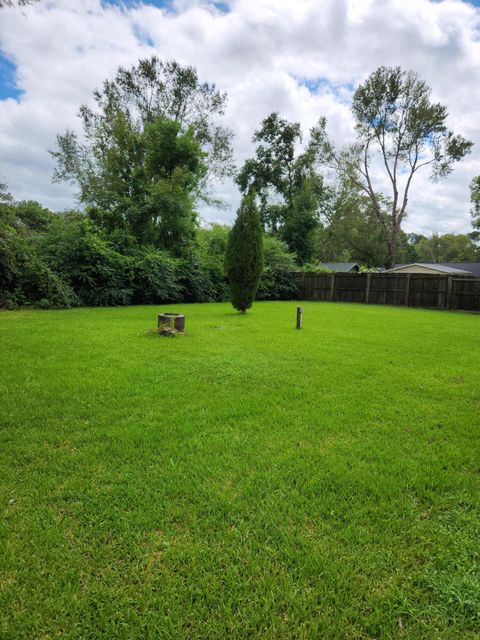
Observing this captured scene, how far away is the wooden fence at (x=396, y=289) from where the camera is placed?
1378cm

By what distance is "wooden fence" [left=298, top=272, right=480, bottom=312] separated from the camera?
13781 millimetres

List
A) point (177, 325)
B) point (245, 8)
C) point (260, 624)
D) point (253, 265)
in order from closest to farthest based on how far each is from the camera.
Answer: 1. point (260, 624)
2. point (177, 325)
3. point (245, 8)
4. point (253, 265)

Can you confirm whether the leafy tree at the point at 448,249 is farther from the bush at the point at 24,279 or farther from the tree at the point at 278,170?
the bush at the point at 24,279

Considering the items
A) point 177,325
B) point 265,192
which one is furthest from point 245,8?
point 265,192

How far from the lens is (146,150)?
16234mm

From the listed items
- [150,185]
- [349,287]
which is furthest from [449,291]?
[150,185]

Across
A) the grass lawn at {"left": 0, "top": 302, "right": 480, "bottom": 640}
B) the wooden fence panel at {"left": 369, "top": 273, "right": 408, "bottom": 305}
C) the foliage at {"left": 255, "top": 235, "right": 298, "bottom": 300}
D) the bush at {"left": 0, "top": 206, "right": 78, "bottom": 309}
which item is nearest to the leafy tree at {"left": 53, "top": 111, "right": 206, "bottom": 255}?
the foliage at {"left": 255, "top": 235, "right": 298, "bottom": 300}

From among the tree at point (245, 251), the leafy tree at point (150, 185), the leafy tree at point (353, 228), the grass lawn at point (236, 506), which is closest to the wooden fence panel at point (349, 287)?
the leafy tree at point (150, 185)

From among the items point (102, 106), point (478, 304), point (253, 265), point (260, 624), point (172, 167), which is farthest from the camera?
point (102, 106)

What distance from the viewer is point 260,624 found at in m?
1.19

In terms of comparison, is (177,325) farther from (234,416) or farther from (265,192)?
(265,192)

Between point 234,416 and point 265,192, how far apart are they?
89.3 feet

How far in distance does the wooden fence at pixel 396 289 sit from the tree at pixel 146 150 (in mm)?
8136

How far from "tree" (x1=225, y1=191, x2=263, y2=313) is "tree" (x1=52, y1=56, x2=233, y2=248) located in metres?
6.15
